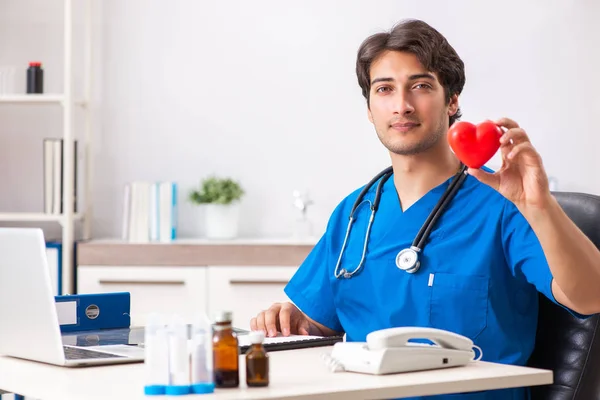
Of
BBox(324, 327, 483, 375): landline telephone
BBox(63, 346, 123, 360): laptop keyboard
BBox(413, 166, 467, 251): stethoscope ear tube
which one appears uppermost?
BBox(413, 166, 467, 251): stethoscope ear tube

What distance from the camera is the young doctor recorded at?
167cm

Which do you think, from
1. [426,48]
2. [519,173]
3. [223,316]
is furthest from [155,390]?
[426,48]

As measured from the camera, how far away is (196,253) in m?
3.84

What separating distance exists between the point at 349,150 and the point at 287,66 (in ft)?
1.56

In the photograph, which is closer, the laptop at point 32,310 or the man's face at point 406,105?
the laptop at point 32,310

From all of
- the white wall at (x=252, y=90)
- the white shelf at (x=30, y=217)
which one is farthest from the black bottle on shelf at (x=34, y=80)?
the white shelf at (x=30, y=217)

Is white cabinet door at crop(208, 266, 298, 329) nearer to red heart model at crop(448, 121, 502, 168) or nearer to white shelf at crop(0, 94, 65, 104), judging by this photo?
white shelf at crop(0, 94, 65, 104)

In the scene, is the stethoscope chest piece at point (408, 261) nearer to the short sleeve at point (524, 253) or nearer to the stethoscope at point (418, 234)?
the stethoscope at point (418, 234)

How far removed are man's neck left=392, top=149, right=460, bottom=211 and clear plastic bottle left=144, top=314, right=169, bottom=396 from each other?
3.03 feet

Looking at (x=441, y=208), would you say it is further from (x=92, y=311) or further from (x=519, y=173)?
(x=92, y=311)

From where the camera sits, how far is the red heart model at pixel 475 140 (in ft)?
5.29

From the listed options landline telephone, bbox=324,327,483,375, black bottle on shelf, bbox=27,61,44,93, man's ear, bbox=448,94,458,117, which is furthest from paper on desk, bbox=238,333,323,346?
black bottle on shelf, bbox=27,61,44,93

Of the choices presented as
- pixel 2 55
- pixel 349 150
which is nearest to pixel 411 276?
pixel 349 150

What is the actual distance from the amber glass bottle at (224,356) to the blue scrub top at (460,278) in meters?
0.62
